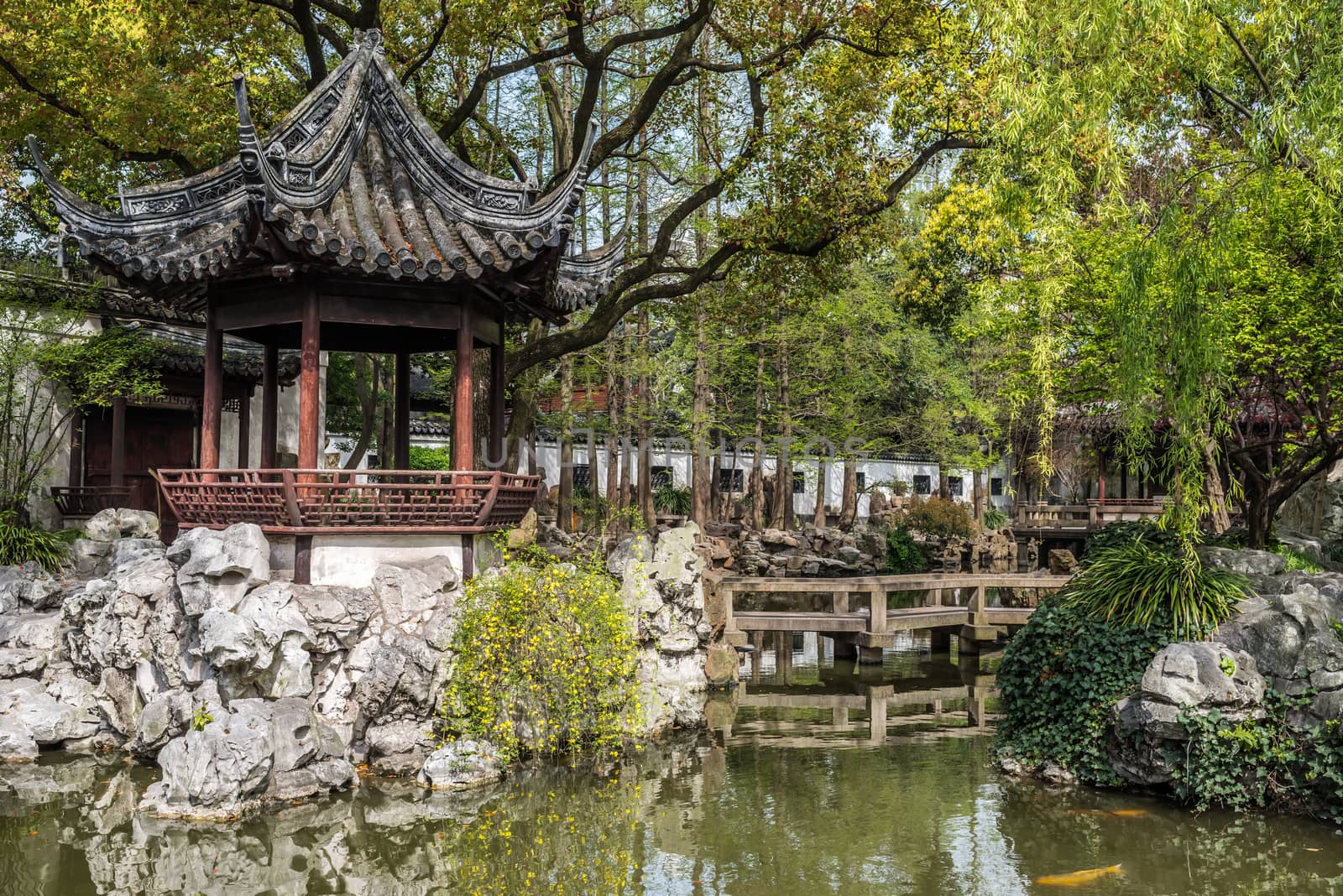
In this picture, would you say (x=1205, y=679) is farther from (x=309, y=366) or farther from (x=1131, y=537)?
(x=309, y=366)

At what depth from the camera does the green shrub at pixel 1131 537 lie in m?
9.03

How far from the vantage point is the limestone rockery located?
7230mm

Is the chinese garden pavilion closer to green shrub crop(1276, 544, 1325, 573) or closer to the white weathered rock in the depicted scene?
the white weathered rock

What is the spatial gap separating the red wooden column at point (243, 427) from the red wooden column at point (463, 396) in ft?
32.0

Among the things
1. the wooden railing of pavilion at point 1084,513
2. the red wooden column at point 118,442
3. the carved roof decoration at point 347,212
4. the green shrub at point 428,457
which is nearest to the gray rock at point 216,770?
the carved roof decoration at point 347,212

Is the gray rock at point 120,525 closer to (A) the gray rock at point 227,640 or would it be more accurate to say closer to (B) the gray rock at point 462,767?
(A) the gray rock at point 227,640

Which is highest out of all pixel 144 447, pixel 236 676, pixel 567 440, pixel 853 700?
pixel 567 440

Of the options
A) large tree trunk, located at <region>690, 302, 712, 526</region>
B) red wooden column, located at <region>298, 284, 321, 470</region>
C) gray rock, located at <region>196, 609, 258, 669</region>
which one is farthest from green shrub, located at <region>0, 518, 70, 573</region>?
large tree trunk, located at <region>690, 302, 712, 526</region>

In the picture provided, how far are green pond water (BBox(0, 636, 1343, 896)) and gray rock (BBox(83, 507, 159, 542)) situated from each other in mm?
5110

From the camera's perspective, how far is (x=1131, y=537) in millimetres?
9289

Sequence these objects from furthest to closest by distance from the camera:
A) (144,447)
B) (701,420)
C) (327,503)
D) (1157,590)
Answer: (701,420)
(144,447)
(327,503)
(1157,590)

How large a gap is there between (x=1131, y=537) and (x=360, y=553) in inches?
268

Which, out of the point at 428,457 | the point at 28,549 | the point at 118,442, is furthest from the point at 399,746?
the point at 428,457

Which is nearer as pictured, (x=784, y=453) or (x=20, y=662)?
(x=20, y=662)
